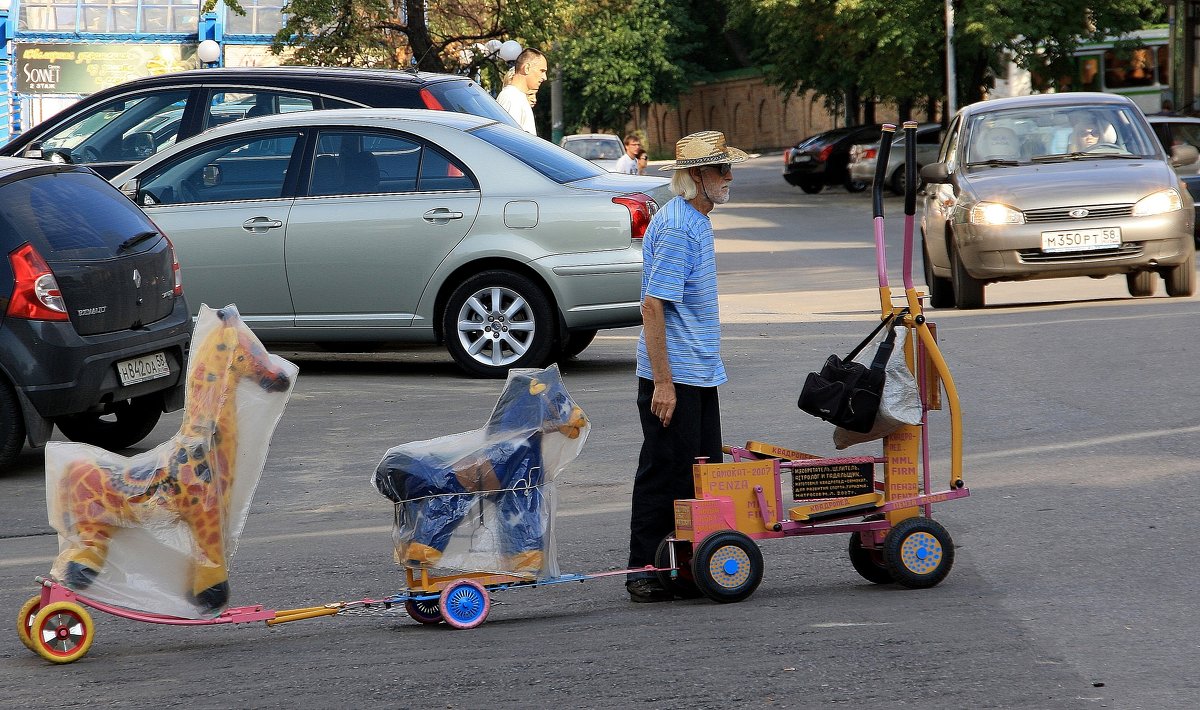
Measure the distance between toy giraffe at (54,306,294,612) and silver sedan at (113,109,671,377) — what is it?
5603 mm

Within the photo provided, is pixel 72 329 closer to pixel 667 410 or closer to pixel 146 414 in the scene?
pixel 146 414

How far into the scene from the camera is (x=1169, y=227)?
42.7ft

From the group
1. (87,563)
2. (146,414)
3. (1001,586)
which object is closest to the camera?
(87,563)

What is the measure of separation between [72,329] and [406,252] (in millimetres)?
3146

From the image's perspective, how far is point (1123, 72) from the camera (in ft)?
137

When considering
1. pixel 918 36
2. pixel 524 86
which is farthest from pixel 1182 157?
pixel 918 36

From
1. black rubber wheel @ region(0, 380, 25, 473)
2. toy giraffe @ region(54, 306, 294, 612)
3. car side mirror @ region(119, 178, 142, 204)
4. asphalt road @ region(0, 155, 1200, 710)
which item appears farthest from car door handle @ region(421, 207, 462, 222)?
toy giraffe @ region(54, 306, 294, 612)

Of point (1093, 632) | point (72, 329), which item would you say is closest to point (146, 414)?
point (72, 329)

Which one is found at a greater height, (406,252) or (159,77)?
(159,77)

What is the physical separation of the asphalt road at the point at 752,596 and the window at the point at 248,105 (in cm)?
240

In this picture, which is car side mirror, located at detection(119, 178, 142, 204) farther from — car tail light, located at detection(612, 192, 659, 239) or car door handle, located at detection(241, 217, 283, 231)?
car tail light, located at detection(612, 192, 659, 239)

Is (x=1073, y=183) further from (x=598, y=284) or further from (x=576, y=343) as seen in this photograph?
(x=598, y=284)

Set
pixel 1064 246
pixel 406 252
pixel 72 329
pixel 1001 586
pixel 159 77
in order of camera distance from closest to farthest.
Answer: pixel 1001 586 → pixel 72 329 → pixel 406 252 → pixel 159 77 → pixel 1064 246

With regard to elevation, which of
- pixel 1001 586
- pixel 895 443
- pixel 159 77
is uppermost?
pixel 159 77
